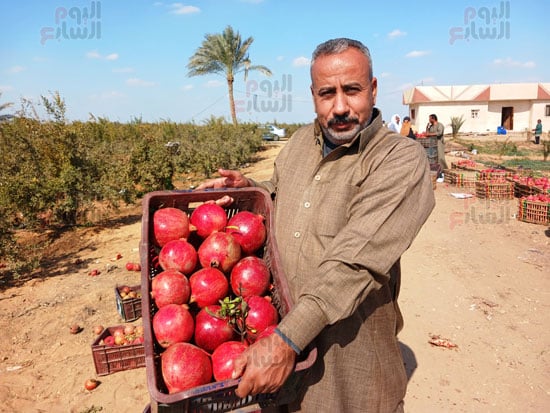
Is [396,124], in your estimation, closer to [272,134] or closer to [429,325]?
[429,325]

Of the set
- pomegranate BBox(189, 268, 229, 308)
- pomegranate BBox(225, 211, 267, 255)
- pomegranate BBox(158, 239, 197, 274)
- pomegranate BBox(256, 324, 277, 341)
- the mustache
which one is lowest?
pomegranate BBox(256, 324, 277, 341)

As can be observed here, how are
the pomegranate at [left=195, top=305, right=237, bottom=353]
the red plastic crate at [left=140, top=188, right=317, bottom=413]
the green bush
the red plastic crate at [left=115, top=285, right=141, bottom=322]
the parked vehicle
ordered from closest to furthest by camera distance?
1. the red plastic crate at [left=140, top=188, right=317, bottom=413]
2. the pomegranate at [left=195, top=305, right=237, bottom=353]
3. the red plastic crate at [left=115, top=285, right=141, bottom=322]
4. the green bush
5. the parked vehicle

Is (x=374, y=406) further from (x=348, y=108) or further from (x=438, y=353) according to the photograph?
(x=438, y=353)

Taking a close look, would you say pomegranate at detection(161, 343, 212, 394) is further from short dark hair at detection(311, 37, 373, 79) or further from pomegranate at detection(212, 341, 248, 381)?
short dark hair at detection(311, 37, 373, 79)

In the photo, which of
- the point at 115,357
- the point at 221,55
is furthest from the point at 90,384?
the point at 221,55

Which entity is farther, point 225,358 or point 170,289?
point 170,289

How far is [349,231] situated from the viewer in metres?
1.63

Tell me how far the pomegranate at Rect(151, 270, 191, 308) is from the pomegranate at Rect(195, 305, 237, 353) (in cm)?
15

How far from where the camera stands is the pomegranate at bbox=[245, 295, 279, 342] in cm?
178

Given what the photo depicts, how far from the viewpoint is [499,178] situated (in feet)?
35.4

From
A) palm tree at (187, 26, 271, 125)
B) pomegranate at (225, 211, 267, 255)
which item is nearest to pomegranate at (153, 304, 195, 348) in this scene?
pomegranate at (225, 211, 267, 255)

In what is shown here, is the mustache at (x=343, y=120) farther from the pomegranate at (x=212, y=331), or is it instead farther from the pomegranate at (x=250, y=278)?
the pomegranate at (x=212, y=331)

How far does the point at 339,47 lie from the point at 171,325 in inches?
57.0

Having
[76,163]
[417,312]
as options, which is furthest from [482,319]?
[76,163]
